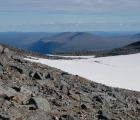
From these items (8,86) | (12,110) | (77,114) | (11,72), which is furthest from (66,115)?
(11,72)

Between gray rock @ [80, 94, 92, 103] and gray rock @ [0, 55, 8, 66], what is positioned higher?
gray rock @ [0, 55, 8, 66]

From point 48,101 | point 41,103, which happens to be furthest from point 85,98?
point 41,103

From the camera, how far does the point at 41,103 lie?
39.5 ft

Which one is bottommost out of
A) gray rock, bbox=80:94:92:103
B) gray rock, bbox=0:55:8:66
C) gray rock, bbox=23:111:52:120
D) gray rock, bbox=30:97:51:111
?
gray rock, bbox=23:111:52:120

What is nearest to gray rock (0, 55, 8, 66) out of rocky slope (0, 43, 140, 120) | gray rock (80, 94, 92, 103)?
rocky slope (0, 43, 140, 120)

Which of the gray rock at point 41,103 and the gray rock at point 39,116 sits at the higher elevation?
the gray rock at point 41,103

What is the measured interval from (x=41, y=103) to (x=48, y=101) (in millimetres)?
774

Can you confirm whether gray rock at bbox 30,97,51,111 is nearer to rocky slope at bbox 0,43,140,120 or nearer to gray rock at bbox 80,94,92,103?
rocky slope at bbox 0,43,140,120

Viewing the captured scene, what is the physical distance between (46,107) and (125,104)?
5.43 m

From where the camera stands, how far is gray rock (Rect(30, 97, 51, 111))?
467 inches

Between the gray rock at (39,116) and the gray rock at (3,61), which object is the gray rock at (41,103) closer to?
the gray rock at (39,116)

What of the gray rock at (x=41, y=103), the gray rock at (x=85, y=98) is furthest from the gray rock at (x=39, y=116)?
the gray rock at (x=85, y=98)

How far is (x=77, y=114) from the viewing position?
12.2 m

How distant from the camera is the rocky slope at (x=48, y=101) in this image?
37.2 feet
